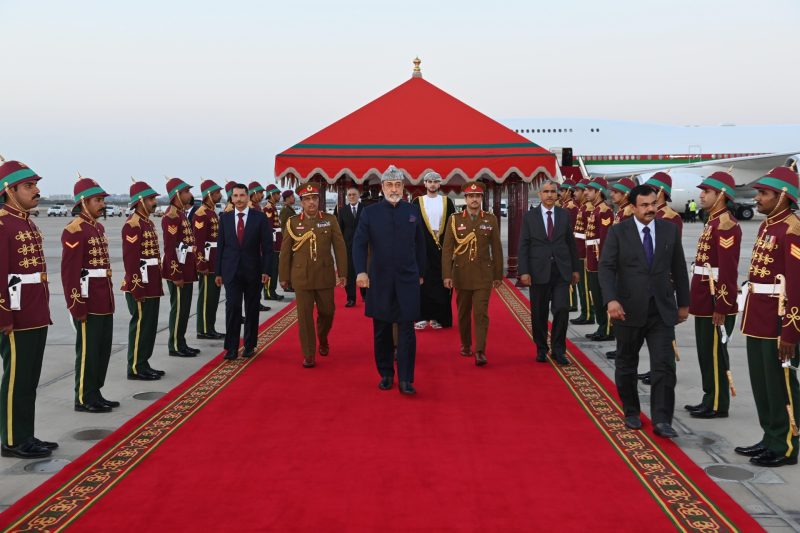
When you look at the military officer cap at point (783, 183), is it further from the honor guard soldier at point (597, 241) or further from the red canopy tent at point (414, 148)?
the red canopy tent at point (414, 148)

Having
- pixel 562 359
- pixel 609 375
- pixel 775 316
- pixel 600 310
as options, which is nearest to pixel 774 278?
pixel 775 316

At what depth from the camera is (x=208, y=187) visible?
8336 millimetres

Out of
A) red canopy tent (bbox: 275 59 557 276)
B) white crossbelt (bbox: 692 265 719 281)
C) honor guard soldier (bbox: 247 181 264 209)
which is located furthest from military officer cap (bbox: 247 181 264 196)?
white crossbelt (bbox: 692 265 719 281)

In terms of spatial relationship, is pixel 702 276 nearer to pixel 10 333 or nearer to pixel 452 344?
pixel 452 344

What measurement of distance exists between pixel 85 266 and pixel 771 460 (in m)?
4.66

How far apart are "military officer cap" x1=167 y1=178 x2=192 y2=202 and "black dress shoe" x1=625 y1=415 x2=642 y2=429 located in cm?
500

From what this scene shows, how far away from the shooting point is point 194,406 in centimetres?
517

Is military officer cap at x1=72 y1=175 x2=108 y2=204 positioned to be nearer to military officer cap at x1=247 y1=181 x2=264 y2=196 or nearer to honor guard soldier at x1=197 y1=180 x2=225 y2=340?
honor guard soldier at x1=197 y1=180 x2=225 y2=340

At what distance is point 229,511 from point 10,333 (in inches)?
74.0

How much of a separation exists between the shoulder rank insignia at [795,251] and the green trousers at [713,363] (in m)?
1.14

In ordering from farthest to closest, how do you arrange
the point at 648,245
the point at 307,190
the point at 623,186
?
the point at 623,186 → the point at 307,190 → the point at 648,245

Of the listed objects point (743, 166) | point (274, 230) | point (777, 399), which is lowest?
point (777, 399)

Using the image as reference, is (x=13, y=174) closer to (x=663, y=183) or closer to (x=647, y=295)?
(x=647, y=295)

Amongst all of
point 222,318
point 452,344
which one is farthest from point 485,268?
point 222,318
